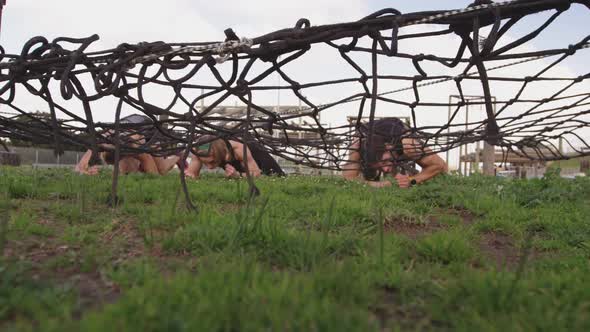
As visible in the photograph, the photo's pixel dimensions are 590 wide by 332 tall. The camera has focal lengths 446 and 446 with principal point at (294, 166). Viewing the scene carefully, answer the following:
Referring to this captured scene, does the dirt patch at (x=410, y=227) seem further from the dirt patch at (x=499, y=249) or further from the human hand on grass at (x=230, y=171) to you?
the human hand on grass at (x=230, y=171)

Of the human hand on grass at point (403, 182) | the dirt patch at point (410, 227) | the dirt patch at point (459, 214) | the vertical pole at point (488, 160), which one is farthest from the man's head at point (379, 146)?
the vertical pole at point (488, 160)

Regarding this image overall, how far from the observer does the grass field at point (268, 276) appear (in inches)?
42.1

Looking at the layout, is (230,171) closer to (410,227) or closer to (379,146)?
(379,146)

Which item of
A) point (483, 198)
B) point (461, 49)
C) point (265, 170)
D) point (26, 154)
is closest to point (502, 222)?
point (483, 198)

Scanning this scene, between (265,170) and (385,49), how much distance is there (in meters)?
8.03

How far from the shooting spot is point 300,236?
1.77 metres

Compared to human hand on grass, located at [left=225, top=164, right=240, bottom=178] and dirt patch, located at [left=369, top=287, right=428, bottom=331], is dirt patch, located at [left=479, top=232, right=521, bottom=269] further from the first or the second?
→ human hand on grass, located at [left=225, top=164, right=240, bottom=178]

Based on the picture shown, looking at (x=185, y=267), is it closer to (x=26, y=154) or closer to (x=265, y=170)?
(x=265, y=170)

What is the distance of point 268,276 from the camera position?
1.31 m

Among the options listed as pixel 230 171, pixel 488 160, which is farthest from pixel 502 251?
pixel 488 160

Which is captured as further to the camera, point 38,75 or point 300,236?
point 38,75

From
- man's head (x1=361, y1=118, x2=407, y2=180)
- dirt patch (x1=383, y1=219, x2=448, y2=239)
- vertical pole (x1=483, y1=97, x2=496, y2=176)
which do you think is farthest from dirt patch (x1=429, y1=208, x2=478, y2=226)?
vertical pole (x1=483, y1=97, x2=496, y2=176)

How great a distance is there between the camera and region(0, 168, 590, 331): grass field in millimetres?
1070

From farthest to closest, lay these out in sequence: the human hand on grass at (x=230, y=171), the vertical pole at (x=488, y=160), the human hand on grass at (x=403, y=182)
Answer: the vertical pole at (x=488, y=160) < the human hand on grass at (x=230, y=171) < the human hand on grass at (x=403, y=182)
